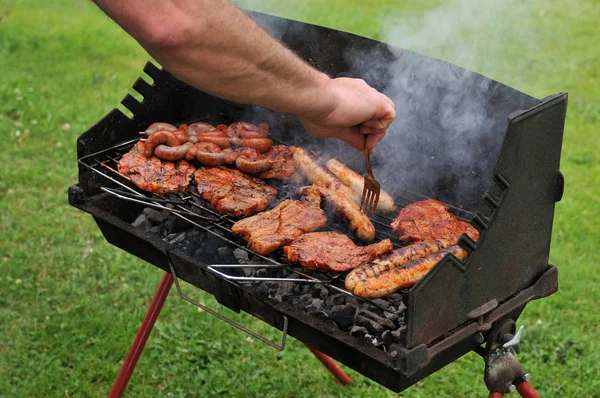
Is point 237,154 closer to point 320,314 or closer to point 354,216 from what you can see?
point 354,216

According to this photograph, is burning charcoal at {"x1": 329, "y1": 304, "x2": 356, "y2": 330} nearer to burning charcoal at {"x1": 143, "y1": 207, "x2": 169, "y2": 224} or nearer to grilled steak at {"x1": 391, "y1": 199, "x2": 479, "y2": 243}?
grilled steak at {"x1": 391, "y1": 199, "x2": 479, "y2": 243}

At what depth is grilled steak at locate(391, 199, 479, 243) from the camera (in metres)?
2.96

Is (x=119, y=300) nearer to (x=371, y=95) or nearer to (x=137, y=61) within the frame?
(x=371, y=95)

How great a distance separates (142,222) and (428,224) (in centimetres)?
138

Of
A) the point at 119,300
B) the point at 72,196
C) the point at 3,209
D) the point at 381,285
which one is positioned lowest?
the point at 3,209

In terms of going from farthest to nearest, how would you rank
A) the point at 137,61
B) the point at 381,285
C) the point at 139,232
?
the point at 137,61, the point at 139,232, the point at 381,285

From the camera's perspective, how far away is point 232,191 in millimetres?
3359

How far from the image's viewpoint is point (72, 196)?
10.8 ft

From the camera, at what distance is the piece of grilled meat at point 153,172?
3.36 m

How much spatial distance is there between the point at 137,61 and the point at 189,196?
5.76m

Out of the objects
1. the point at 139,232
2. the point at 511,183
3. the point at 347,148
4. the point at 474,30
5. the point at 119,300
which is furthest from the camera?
the point at 474,30

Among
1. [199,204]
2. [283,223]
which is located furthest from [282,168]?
[283,223]

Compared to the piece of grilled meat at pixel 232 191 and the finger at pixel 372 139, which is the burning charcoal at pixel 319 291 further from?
the finger at pixel 372 139

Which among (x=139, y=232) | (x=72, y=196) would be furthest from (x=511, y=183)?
(x=72, y=196)
